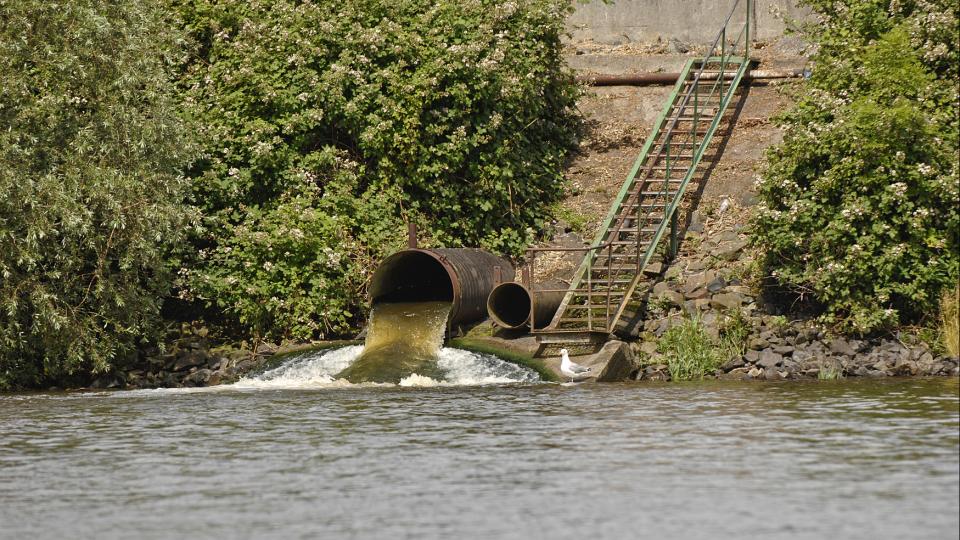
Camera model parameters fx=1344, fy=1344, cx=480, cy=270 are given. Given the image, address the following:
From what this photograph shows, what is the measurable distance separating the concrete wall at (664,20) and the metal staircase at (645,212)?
1162mm

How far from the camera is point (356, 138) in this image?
23812 millimetres

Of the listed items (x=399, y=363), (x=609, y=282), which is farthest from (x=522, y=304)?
(x=399, y=363)

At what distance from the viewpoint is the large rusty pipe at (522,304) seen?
20562mm

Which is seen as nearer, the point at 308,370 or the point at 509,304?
the point at 308,370

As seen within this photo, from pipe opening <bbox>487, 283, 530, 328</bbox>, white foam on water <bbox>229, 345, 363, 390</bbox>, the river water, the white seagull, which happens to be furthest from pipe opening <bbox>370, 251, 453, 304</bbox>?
the river water

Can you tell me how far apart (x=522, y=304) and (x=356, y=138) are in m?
4.50

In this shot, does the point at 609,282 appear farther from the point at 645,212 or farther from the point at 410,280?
the point at 410,280

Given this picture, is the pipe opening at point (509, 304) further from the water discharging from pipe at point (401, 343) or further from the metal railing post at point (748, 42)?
the metal railing post at point (748, 42)

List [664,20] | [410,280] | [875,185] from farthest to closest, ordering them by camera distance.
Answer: [664,20]
[410,280]
[875,185]

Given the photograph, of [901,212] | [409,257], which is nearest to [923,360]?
[901,212]

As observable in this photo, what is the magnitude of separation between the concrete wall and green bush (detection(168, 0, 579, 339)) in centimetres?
494

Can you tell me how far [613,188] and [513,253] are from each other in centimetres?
242

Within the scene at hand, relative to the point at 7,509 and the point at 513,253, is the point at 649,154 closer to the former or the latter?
the point at 513,253

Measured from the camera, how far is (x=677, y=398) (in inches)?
662
